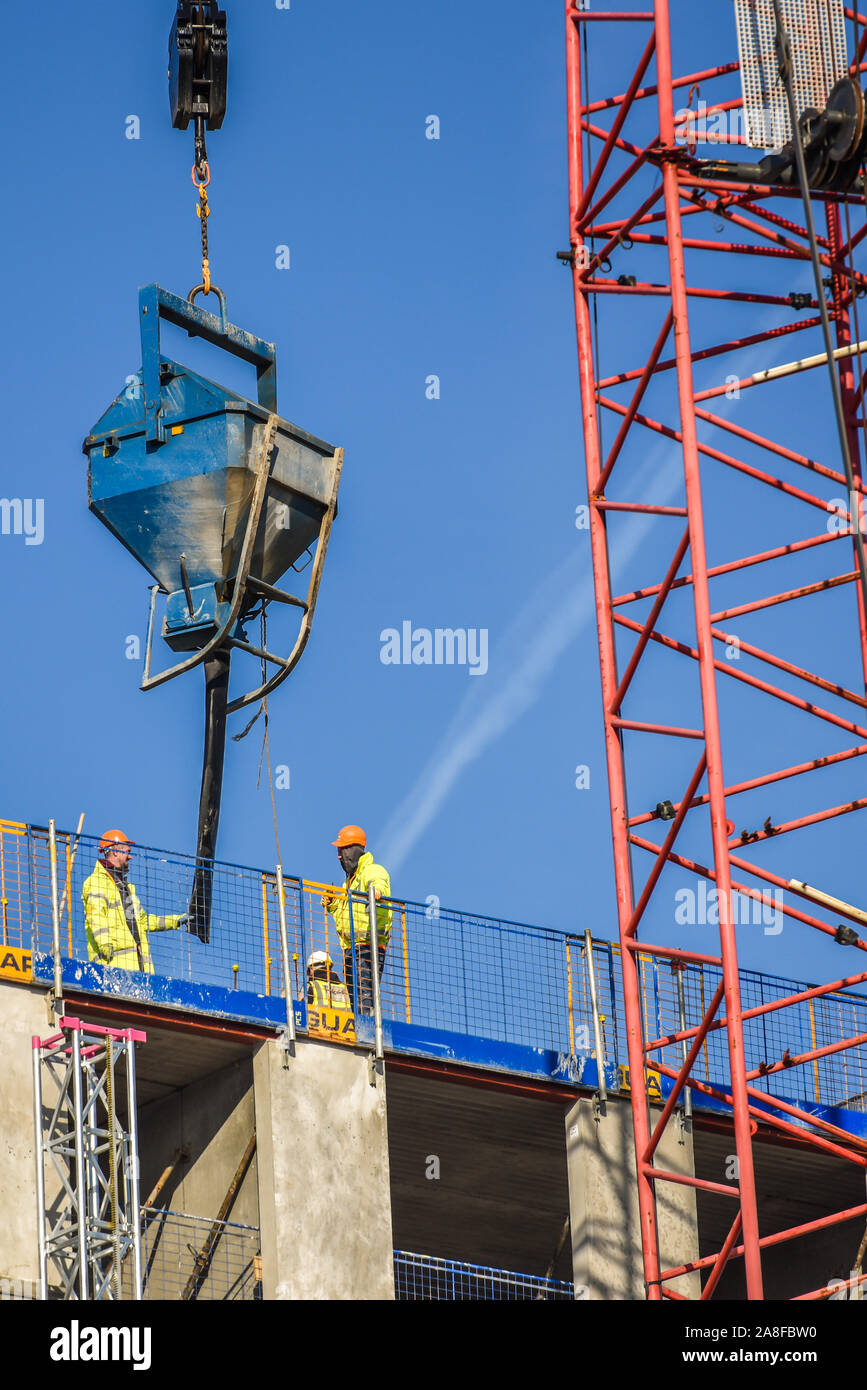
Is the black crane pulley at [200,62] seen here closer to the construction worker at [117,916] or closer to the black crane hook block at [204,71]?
the black crane hook block at [204,71]

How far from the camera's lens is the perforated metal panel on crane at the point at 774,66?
30469mm

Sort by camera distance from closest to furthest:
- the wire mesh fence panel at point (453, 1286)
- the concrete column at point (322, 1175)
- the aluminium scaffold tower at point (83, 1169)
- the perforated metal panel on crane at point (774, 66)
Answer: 1. the aluminium scaffold tower at point (83, 1169)
2. the concrete column at point (322, 1175)
3. the perforated metal panel on crane at point (774, 66)
4. the wire mesh fence panel at point (453, 1286)

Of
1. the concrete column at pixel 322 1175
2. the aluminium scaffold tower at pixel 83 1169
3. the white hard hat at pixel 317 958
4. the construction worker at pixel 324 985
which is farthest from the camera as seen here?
the white hard hat at pixel 317 958

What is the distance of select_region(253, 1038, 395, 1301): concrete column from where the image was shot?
2956cm

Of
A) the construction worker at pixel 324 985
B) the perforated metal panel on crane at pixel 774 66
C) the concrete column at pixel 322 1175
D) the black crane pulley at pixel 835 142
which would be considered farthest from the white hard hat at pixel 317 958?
the perforated metal panel on crane at pixel 774 66

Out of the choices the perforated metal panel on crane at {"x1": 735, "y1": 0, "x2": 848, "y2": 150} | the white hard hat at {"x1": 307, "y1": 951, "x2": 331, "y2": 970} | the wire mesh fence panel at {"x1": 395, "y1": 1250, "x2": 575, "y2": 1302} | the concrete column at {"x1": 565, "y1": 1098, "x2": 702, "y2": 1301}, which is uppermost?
the perforated metal panel on crane at {"x1": 735, "y1": 0, "x2": 848, "y2": 150}

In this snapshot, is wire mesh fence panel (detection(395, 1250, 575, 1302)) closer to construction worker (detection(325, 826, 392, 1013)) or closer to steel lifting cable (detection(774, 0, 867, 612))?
construction worker (detection(325, 826, 392, 1013))

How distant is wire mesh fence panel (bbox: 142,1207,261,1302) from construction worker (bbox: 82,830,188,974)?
97.2 inches

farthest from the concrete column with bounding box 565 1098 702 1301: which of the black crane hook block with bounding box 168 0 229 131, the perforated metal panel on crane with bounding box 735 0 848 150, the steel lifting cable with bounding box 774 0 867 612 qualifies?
the black crane hook block with bounding box 168 0 229 131

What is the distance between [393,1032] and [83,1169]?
4660 mm

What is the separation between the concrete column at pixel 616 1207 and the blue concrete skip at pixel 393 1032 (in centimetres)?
43

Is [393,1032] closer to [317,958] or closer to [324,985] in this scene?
[324,985]

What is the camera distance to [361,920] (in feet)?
104
